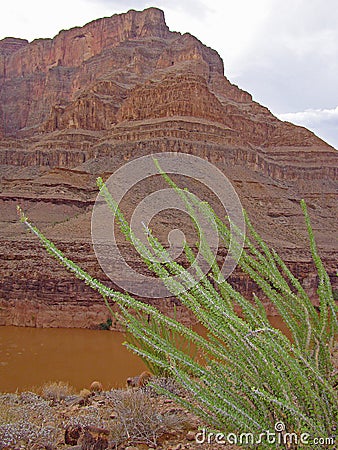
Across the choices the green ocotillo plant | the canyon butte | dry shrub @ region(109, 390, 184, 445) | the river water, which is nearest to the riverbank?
dry shrub @ region(109, 390, 184, 445)

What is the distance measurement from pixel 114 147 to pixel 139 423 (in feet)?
189

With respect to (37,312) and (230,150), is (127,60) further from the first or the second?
(37,312)

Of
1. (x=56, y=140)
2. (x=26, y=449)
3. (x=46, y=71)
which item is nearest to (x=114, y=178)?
(x=56, y=140)

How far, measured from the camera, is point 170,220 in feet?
113

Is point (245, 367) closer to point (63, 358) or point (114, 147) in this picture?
point (63, 358)

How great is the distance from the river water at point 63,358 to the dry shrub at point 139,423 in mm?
5619

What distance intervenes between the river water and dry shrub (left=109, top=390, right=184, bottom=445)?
562 centimetres

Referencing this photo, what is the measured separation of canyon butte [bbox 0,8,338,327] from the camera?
22969 mm

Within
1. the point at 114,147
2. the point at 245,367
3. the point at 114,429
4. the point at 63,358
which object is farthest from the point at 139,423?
the point at 114,147

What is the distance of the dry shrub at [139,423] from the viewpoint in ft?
13.6

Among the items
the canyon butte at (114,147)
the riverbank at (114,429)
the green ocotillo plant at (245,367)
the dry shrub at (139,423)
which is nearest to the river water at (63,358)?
the canyon butte at (114,147)

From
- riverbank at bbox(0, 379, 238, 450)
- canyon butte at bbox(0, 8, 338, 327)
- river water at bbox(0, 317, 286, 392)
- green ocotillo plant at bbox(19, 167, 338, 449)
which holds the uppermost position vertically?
canyon butte at bbox(0, 8, 338, 327)

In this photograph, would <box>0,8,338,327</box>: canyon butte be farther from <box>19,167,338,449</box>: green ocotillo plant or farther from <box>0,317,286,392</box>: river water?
<box>19,167,338,449</box>: green ocotillo plant

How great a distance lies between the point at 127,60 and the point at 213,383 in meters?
112
